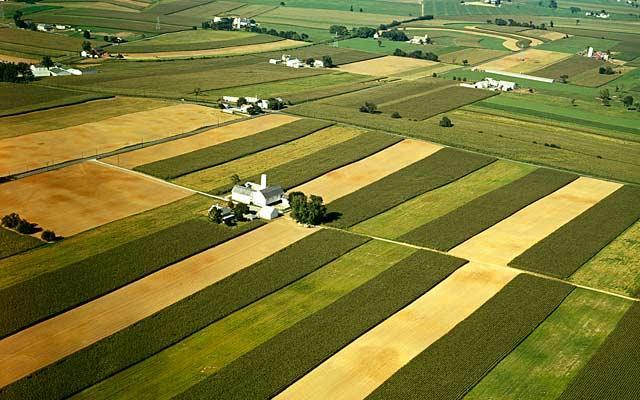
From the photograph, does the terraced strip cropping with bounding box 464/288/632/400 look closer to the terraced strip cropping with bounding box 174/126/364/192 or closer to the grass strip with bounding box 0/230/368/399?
the grass strip with bounding box 0/230/368/399

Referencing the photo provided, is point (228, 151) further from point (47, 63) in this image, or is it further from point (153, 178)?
point (47, 63)

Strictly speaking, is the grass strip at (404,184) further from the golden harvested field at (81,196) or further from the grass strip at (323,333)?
the golden harvested field at (81,196)

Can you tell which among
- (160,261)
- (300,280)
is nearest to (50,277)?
(160,261)

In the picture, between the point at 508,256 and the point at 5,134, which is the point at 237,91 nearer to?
the point at 5,134

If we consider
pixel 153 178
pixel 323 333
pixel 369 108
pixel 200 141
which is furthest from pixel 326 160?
pixel 323 333

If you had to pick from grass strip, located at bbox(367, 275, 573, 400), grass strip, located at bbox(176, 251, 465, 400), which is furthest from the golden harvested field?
grass strip, located at bbox(367, 275, 573, 400)

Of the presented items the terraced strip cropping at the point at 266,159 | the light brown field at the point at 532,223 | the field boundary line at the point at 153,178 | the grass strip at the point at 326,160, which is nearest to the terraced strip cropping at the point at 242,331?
the light brown field at the point at 532,223
